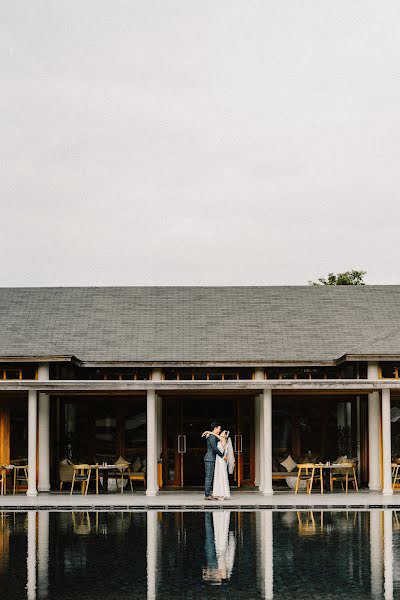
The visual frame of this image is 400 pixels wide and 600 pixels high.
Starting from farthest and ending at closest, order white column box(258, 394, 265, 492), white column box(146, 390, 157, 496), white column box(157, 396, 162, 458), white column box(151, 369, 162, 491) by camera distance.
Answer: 1. white column box(157, 396, 162, 458)
2. white column box(151, 369, 162, 491)
3. white column box(258, 394, 265, 492)
4. white column box(146, 390, 157, 496)

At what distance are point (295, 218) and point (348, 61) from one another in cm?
1807

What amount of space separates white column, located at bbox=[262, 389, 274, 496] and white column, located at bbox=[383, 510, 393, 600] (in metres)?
4.71

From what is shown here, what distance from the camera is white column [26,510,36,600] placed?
10398 millimetres

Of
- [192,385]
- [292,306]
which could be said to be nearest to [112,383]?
[192,385]

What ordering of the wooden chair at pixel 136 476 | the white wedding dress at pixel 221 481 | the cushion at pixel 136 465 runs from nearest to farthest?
the white wedding dress at pixel 221 481 → the wooden chair at pixel 136 476 → the cushion at pixel 136 465

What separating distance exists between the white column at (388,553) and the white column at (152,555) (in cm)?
229

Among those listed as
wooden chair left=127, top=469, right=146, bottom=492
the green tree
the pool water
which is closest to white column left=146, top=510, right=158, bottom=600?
the pool water

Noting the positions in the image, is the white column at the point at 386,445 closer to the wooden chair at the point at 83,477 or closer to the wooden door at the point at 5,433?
→ the wooden chair at the point at 83,477

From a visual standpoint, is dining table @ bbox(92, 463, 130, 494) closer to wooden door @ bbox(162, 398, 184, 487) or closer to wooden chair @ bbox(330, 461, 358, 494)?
wooden door @ bbox(162, 398, 184, 487)

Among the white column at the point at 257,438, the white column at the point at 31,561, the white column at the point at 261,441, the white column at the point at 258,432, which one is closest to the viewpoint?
the white column at the point at 31,561

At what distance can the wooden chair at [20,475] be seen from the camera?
972 inches

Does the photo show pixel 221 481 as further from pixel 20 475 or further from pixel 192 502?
pixel 20 475

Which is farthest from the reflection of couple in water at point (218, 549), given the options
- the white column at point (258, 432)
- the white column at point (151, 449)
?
the white column at point (258, 432)

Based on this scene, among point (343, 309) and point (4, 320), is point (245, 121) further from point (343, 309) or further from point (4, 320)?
point (4, 320)
